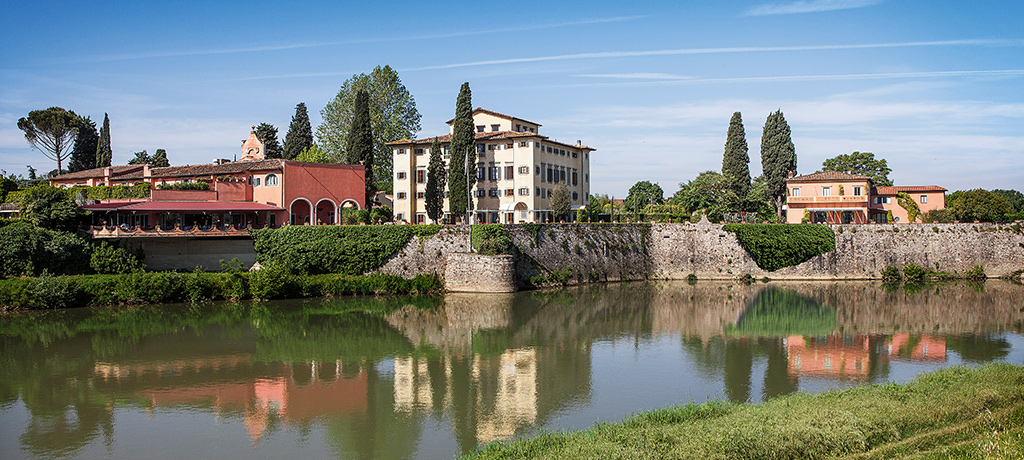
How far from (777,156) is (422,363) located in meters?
52.3

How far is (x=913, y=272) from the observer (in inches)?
2060

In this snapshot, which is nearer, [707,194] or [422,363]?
[422,363]

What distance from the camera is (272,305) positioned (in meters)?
39.8

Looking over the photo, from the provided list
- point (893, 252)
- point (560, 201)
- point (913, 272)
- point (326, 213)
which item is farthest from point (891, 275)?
point (326, 213)

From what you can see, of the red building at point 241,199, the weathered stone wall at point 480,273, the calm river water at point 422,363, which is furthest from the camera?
the red building at point 241,199

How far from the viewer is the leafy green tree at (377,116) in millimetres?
66125

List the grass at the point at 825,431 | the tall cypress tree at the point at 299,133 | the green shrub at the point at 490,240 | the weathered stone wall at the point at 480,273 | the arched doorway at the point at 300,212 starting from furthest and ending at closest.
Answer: the tall cypress tree at the point at 299,133 < the arched doorway at the point at 300,212 < the green shrub at the point at 490,240 < the weathered stone wall at the point at 480,273 < the grass at the point at 825,431

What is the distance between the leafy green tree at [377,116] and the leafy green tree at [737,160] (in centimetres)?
2926

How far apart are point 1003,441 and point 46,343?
3258 centimetres

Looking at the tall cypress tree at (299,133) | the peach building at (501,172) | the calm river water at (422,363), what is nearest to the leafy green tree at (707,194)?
the peach building at (501,172)

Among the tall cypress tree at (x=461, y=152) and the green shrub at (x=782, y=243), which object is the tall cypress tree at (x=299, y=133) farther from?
the green shrub at (x=782, y=243)

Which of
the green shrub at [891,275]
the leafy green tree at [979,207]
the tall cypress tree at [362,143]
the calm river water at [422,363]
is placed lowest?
the calm river water at [422,363]

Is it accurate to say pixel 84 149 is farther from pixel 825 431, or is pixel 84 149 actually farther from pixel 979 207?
pixel 979 207

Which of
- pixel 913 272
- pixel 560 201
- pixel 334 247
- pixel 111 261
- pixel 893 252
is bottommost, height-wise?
pixel 913 272
